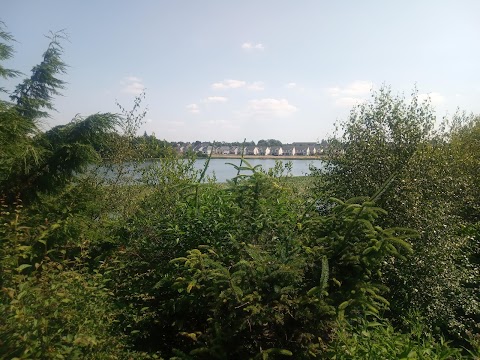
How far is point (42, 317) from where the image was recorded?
2.77 m

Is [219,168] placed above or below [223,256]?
above

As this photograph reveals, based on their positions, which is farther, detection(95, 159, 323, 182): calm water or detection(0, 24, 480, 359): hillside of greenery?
detection(95, 159, 323, 182): calm water

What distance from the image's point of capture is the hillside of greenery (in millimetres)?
3451

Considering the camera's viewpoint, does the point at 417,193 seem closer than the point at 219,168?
Yes

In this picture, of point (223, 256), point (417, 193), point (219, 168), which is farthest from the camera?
point (219, 168)

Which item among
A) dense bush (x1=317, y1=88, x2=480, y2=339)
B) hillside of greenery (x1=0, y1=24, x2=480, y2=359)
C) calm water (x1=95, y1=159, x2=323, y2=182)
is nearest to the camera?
hillside of greenery (x1=0, y1=24, x2=480, y2=359)

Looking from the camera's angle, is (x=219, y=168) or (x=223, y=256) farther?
(x=219, y=168)

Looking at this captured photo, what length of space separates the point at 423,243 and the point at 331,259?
3.51 metres

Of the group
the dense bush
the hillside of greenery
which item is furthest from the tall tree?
the dense bush

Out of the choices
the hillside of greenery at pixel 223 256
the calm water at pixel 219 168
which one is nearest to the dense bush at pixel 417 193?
the hillside of greenery at pixel 223 256

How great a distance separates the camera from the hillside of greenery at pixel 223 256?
3.45m

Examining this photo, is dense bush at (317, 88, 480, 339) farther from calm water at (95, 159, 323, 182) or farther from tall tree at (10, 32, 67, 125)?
tall tree at (10, 32, 67, 125)

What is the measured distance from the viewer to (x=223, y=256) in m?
4.21

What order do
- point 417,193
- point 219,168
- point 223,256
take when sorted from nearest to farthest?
point 223,256 → point 417,193 → point 219,168
